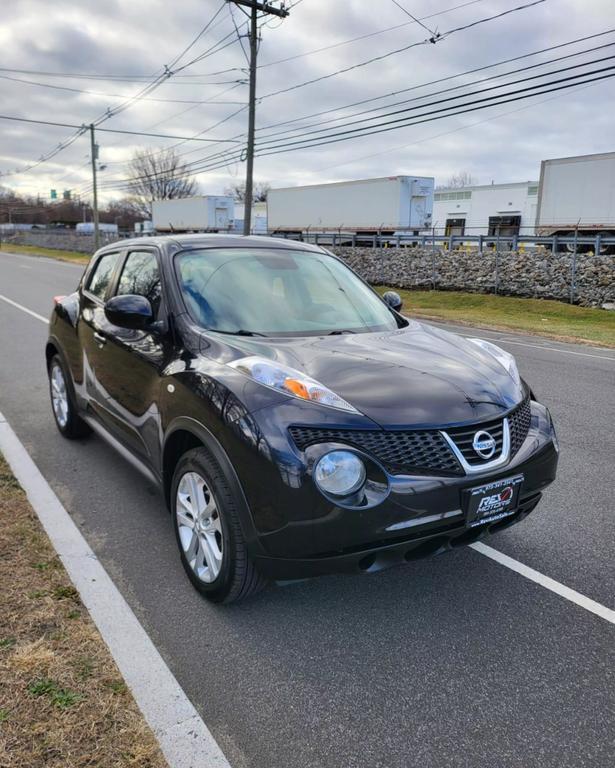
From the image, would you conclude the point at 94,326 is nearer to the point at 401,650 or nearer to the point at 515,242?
the point at 401,650

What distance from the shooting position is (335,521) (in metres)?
2.42

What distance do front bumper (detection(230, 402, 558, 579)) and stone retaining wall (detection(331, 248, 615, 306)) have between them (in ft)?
59.7

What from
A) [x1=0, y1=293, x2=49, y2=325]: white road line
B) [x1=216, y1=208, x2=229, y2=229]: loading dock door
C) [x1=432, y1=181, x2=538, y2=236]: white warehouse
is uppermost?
[x1=432, y1=181, x2=538, y2=236]: white warehouse

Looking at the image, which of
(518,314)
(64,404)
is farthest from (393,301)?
(518,314)

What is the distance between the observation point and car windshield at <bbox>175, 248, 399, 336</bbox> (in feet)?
11.5

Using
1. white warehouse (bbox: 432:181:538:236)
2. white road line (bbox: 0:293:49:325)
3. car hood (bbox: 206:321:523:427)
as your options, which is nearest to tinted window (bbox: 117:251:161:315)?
car hood (bbox: 206:321:523:427)

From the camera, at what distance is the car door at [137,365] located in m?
3.44

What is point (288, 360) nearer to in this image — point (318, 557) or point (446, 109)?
point (318, 557)

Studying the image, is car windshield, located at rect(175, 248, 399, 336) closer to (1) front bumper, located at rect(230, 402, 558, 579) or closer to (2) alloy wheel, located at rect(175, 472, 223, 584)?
(2) alloy wheel, located at rect(175, 472, 223, 584)

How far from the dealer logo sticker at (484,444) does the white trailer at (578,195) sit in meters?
25.2

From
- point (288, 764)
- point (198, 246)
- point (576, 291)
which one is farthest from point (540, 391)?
point (576, 291)

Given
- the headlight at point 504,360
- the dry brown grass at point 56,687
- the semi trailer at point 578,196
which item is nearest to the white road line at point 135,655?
the dry brown grass at point 56,687

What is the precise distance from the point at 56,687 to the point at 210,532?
0.89 metres

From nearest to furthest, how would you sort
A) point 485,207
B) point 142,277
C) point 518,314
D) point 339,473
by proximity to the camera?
point 339,473 < point 142,277 < point 518,314 < point 485,207
